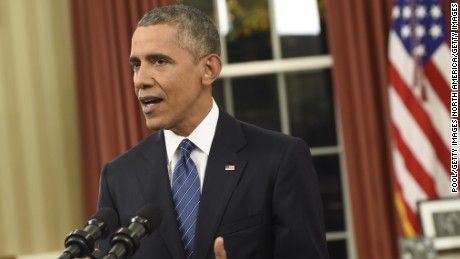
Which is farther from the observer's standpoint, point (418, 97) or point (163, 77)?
point (418, 97)

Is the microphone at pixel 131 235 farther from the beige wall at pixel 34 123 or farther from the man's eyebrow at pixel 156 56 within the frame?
the beige wall at pixel 34 123

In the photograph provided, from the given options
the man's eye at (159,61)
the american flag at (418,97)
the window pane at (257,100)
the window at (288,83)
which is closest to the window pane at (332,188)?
the window at (288,83)

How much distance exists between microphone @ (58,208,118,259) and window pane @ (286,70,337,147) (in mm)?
3335

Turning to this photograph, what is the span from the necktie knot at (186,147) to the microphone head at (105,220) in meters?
0.43

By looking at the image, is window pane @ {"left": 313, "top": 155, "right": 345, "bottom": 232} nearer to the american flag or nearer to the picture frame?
the american flag

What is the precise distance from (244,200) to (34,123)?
2.88m

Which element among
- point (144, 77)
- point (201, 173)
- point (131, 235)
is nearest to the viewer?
point (131, 235)

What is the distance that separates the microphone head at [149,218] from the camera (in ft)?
5.42

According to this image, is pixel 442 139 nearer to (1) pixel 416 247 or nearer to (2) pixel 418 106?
(2) pixel 418 106

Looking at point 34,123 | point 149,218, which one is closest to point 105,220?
point 149,218

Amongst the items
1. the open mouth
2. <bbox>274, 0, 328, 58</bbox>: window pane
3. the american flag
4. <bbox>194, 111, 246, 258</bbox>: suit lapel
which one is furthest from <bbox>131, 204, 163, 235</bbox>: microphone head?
<bbox>274, 0, 328, 58</bbox>: window pane

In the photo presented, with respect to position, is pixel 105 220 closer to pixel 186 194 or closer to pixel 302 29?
pixel 186 194

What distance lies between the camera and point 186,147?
217 cm

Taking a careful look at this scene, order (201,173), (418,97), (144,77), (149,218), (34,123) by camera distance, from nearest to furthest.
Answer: (149,218) → (144,77) → (201,173) → (418,97) → (34,123)
